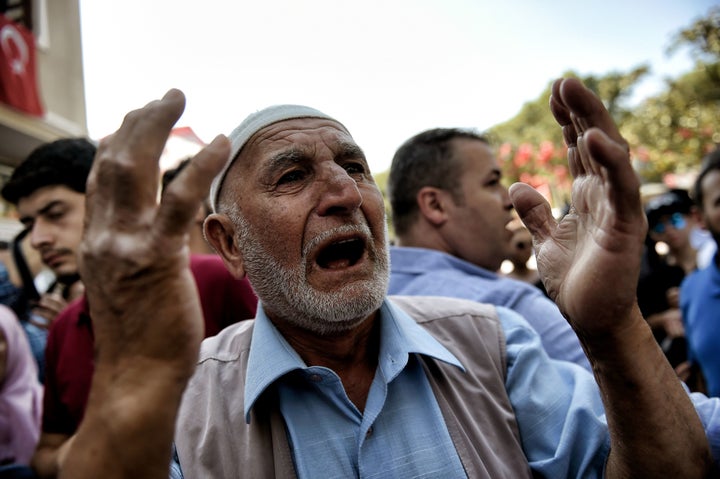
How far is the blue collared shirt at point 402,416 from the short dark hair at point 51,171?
58.1 inches

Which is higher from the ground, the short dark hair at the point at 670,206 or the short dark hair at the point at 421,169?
the short dark hair at the point at 421,169

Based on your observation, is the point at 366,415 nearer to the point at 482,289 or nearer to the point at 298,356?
the point at 298,356

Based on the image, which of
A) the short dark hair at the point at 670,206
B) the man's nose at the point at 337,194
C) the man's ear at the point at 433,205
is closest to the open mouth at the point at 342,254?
the man's nose at the point at 337,194

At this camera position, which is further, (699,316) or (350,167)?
(699,316)

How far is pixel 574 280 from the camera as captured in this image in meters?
1.12

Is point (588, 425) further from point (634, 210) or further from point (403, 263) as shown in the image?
point (403, 263)

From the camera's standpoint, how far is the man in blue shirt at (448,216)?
2459mm

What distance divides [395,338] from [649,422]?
70 cm

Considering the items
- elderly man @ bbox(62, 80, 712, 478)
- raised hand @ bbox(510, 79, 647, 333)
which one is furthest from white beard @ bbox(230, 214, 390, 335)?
raised hand @ bbox(510, 79, 647, 333)

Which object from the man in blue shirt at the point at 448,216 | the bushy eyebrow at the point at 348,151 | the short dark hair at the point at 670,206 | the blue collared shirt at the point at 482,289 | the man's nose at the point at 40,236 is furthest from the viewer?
the short dark hair at the point at 670,206

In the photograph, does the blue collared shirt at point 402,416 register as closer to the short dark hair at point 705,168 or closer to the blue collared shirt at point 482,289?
the blue collared shirt at point 482,289

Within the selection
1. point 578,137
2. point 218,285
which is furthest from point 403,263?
point 578,137

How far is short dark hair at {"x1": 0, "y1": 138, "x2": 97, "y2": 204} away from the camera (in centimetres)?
233

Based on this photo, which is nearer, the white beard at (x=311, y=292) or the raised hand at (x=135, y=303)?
the raised hand at (x=135, y=303)
